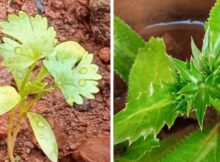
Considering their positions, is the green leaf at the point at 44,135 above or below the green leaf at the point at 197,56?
below

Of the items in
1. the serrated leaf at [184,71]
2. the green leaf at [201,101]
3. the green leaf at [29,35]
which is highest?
the green leaf at [29,35]

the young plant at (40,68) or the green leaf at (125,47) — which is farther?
the green leaf at (125,47)

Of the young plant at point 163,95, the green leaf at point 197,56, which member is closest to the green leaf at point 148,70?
the young plant at point 163,95

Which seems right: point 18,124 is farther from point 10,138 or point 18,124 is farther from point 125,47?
point 125,47

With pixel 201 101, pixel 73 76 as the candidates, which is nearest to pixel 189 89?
pixel 201 101

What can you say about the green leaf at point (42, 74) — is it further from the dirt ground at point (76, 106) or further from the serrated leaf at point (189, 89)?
the serrated leaf at point (189, 89)

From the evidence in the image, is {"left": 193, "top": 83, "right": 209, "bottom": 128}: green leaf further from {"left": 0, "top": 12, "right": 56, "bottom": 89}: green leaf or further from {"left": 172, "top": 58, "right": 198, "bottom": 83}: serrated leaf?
{"left": 0, "top": 12, "right": 56, "bottom": 89}: green leaf

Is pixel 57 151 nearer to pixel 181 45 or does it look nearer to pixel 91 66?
pixel 91 66
